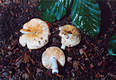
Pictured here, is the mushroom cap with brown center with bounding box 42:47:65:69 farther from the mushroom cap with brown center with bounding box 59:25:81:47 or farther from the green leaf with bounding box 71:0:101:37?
the green leaf with bounding box 71:0:101:37

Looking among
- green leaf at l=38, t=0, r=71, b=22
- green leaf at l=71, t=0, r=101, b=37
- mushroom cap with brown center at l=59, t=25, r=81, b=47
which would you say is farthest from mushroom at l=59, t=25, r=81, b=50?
green leaf at l=38, t=0, r=71, b=22

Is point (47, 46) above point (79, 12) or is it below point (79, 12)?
below

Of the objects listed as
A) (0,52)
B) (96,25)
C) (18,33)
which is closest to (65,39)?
(96,25)

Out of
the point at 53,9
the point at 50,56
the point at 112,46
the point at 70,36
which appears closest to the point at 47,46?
the point at 50,56

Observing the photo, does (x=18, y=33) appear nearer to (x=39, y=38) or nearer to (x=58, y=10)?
(x=39, y=38)

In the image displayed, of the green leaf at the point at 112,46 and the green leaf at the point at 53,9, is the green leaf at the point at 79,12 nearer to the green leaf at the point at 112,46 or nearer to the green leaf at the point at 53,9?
the green leaf at the point at 53,9

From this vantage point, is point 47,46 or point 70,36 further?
point 47,46

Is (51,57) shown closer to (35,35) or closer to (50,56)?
(50,56)

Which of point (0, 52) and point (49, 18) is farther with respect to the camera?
point (49, 18)
